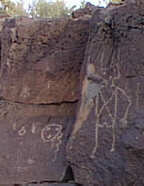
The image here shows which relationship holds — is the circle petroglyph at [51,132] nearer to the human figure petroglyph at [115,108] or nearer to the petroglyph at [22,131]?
the petroglyph at [22,131]

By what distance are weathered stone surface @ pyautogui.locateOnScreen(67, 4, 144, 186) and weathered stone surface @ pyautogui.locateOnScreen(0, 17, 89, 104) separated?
0.37 metres

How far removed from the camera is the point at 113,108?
377 cm

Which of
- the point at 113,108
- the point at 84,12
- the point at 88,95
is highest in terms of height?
the point at 84,12

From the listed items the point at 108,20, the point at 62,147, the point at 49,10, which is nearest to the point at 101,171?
the point at 62,147

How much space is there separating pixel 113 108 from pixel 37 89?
1.02 meters

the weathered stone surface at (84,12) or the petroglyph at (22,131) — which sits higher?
the weathered stone surface at (84,12)

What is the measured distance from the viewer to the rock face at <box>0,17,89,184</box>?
423 cm

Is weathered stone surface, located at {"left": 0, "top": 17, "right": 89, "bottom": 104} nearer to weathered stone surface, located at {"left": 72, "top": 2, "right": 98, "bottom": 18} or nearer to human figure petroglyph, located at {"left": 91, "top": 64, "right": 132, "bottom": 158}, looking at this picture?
weathered stone surface, located at {"left": 72, "top": 2, "right": 98, "bottom": 18}

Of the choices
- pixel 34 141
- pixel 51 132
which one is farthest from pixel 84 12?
pixel 34 141

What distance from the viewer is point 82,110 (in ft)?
12.8

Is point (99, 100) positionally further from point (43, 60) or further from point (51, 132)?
point (43, 60)

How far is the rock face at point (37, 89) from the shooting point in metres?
4.23

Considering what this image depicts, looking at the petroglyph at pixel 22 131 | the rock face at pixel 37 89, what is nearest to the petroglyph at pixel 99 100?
the rock face at pixel 37 89

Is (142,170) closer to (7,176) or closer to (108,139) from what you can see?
(108,139)
